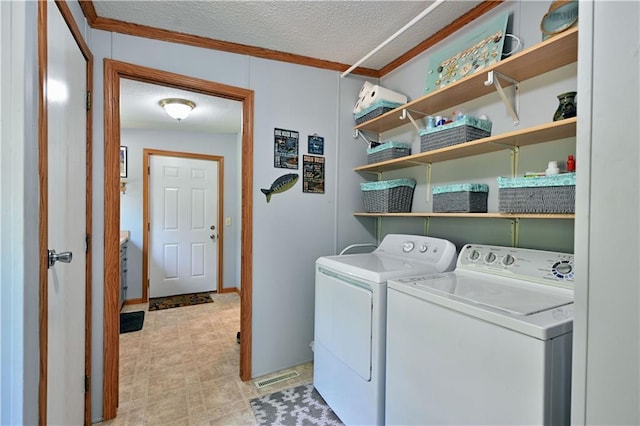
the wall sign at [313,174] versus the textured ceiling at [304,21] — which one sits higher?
the textured ceiling at [304,21]

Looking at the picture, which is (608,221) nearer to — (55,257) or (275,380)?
(55,257)

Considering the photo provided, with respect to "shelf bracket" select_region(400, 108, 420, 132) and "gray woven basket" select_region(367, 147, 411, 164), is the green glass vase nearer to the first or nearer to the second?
"shelf bracket" select_region(400, 108, 420, 132)

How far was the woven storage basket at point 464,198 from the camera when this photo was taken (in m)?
1.63

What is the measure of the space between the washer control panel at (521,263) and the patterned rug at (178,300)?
340 cm

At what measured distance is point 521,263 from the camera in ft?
4.49

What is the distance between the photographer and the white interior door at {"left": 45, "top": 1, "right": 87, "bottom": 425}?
112 cm

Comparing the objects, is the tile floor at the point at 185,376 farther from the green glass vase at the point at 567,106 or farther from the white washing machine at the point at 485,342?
the green glass vase at the point at 567,106

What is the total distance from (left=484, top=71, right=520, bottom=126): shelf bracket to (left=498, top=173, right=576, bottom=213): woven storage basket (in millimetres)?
438

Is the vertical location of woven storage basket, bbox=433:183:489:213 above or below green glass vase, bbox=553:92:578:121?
below

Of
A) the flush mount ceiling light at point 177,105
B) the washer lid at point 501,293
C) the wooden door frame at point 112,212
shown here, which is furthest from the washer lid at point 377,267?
the flush mount ceiling light at point 177,105

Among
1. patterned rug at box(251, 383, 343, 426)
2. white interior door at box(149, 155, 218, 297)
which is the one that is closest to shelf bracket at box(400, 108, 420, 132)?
patterned rug at box(251, 383, 343, 426)

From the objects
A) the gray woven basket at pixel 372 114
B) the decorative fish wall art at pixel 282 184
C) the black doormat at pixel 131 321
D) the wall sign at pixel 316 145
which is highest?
the gray woven basket at pixel 372 114

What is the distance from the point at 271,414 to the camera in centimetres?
178

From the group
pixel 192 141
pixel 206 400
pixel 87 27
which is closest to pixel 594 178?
pixel 206 400
